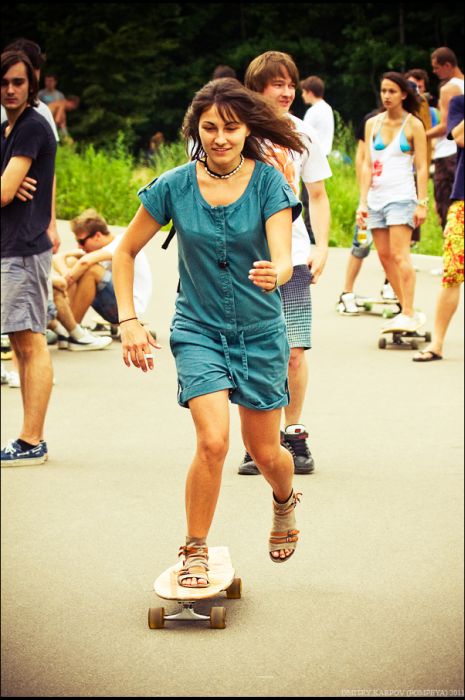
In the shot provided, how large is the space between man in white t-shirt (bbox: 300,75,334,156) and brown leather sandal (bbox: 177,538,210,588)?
0.79 metres

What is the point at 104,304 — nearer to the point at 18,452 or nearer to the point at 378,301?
the point at 378,301

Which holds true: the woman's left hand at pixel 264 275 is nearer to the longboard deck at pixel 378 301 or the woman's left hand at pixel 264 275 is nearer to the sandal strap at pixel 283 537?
the sandal strap at pixel 283 537

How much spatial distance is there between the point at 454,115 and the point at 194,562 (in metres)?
1.32

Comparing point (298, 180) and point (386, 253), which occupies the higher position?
point (298, 180)

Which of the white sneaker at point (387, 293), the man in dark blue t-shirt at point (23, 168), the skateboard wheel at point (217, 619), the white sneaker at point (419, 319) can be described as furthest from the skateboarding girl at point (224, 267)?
the skateboard wheel at point (217, 619)

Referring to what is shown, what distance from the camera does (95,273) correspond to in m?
4.63

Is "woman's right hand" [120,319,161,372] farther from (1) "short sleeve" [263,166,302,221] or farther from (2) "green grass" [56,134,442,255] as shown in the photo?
(2) "green grass" [56,134,442,255]

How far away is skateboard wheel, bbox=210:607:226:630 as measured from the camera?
7.19m

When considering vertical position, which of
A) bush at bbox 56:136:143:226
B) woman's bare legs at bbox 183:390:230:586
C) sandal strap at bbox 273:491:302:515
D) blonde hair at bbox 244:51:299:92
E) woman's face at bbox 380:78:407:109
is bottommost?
sandal strap at bbox 273:491:302:515

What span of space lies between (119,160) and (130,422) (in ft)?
35.4

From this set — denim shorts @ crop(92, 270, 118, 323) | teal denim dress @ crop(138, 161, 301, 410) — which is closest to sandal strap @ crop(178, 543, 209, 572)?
teal denim dress @ crop(138, 161, 301, 410)

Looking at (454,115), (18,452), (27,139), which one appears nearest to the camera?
(27,139)

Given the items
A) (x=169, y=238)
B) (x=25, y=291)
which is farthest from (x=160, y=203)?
(x=25, y=291)

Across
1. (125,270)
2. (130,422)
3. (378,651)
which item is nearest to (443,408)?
(378,651)
